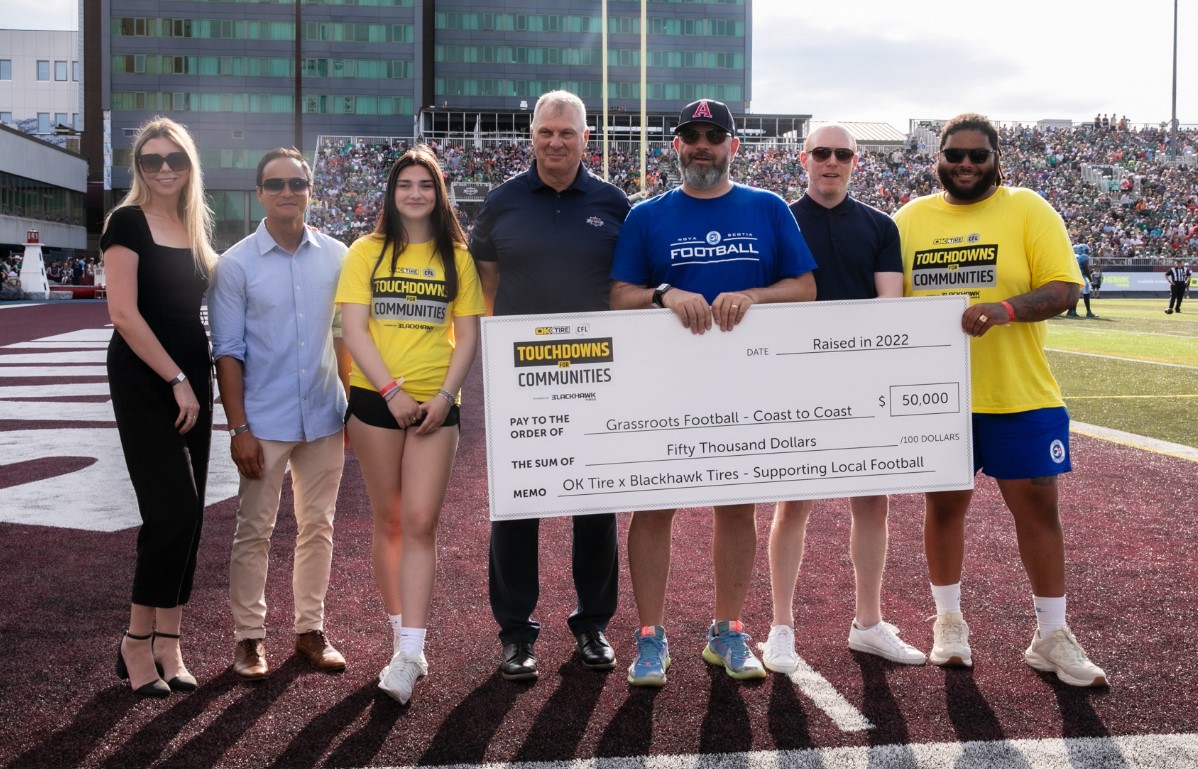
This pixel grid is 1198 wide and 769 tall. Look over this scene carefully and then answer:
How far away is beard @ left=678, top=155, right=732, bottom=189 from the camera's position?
3.94 meters

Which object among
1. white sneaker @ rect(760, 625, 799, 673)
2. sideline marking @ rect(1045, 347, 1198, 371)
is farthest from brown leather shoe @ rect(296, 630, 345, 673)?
sideline marking @ rect(1045, 347, 1198, 371)

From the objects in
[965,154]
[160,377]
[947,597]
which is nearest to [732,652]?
[947,597]

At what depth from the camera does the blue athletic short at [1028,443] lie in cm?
404

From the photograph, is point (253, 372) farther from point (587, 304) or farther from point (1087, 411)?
point (1087, 411)

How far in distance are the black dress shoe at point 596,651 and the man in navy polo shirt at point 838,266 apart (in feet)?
1.96

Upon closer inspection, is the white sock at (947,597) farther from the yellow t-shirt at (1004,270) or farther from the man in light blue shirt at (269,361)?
the man in light blue shirt at (269,361)

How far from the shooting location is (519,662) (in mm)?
4066

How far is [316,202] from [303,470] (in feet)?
156

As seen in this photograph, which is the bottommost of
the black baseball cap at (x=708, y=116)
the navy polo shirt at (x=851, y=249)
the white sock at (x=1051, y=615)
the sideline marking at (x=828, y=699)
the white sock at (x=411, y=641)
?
the sideline marking at (x=828, y=699)

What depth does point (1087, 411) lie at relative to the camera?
37.9ft

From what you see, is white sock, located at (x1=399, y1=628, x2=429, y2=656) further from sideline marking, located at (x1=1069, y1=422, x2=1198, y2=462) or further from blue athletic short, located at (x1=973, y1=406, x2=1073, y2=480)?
sideline marking, located at (x1=1069, y1=422, x2=1198, y2=462)

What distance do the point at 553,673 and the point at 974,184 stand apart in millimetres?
2421

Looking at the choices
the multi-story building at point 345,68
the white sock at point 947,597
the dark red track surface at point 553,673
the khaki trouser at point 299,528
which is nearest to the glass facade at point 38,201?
the multi-story building at point 345,68

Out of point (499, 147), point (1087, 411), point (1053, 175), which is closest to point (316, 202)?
point (499, 147)
